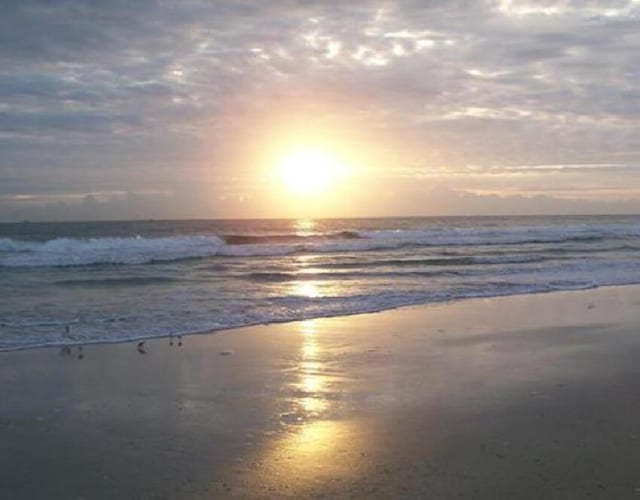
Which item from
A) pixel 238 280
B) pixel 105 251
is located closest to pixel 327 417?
pixel 238 280

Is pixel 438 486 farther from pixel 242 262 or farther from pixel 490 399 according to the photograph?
pixel 242 262

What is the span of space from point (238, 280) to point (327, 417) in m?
15.2

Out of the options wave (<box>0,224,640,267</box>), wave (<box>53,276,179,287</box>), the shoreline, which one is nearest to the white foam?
wave (<box>0,224,640,267</box>)

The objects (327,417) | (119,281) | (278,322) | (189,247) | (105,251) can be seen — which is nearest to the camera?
(327,417)

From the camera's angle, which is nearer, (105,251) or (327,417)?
(327,417)

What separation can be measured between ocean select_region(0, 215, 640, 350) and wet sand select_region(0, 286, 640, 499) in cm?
221

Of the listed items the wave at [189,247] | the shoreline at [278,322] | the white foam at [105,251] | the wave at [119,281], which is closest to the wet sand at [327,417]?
the shoreline at [278,322]

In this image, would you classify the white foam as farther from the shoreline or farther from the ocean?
the shoreline

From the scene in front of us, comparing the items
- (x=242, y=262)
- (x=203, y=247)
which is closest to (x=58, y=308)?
(x=242, y=262)

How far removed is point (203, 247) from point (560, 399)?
33584 mm

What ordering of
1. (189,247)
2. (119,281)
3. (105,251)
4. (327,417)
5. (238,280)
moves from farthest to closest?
(189,247)
(105,251)
(238,280)
(119,281)
(327,417)

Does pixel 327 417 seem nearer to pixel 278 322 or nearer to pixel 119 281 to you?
pixel 278 322

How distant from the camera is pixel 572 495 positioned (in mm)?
4504

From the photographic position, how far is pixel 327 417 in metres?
6.36
